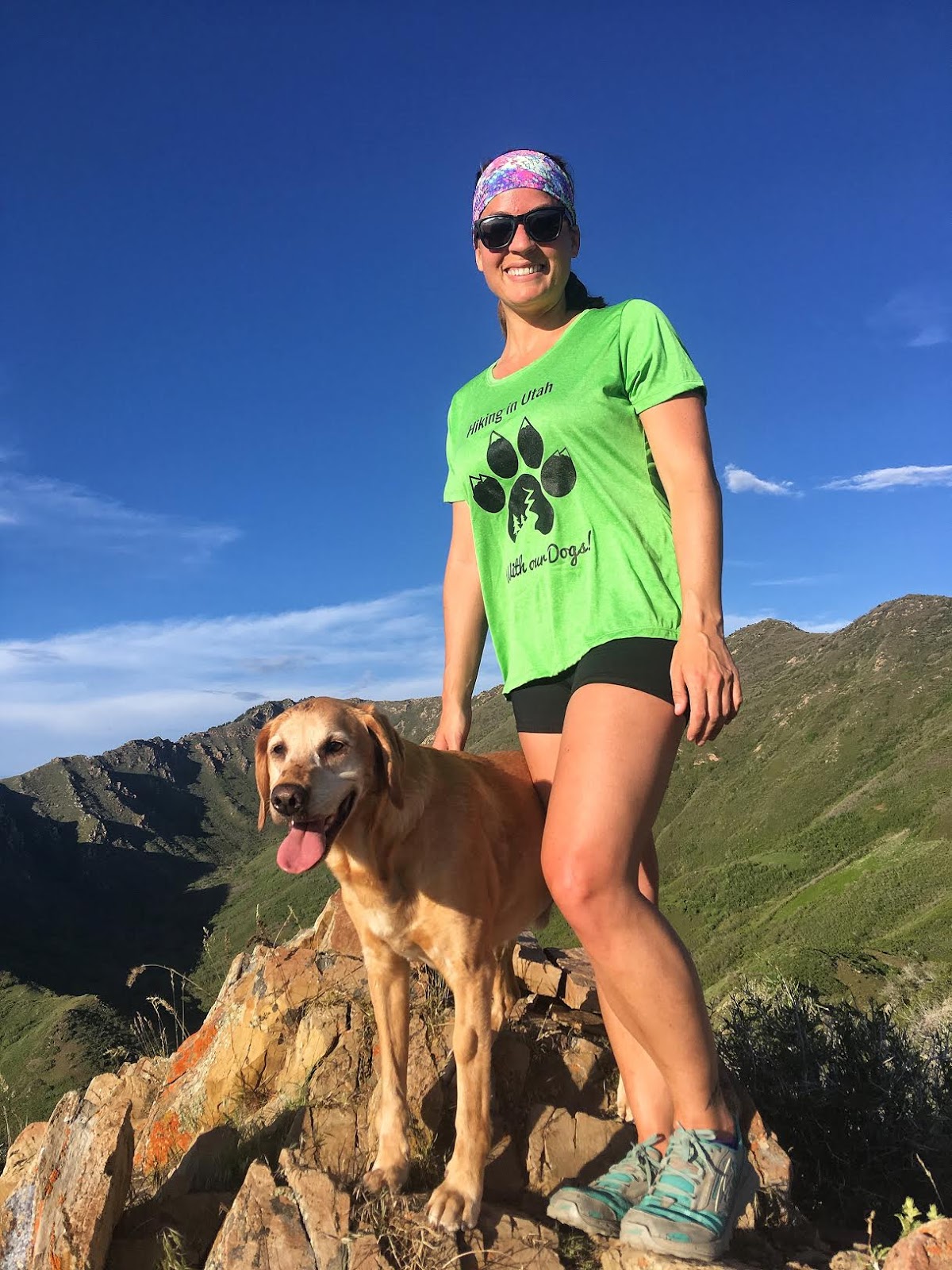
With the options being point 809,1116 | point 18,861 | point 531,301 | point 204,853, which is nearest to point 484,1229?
point 809,1116

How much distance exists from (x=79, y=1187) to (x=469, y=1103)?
145 centimetres

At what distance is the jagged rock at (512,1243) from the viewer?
2676mm

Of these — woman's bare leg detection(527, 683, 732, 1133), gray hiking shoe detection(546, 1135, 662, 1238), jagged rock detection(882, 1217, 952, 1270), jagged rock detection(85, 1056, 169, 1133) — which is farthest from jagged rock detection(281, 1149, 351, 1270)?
jagged rock detection(85, 1056, 169, 1133)

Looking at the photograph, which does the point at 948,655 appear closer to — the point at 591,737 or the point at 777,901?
the point at 777,901

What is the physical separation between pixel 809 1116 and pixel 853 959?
57.9 feet

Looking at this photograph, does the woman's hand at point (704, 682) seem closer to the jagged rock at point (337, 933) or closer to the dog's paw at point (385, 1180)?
the dog's paw at point (385, 1180)

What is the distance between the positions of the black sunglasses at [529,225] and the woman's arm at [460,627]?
1136 millimetres

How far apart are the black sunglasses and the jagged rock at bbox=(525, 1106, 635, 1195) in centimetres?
367

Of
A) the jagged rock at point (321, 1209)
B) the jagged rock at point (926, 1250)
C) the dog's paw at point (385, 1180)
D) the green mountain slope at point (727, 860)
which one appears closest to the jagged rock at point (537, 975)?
the green mountain slope at point (727, 860)

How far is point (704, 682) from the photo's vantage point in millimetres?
2641

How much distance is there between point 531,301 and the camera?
11.3 ft

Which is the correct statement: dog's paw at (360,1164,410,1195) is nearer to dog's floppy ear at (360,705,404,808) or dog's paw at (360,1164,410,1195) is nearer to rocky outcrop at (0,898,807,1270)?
rocky outcrop at (0,898,807,1270)

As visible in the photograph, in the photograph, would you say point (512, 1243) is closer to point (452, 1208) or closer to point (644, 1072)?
point (452, 1208)

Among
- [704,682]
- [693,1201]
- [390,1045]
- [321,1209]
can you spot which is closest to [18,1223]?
[321,1209]
